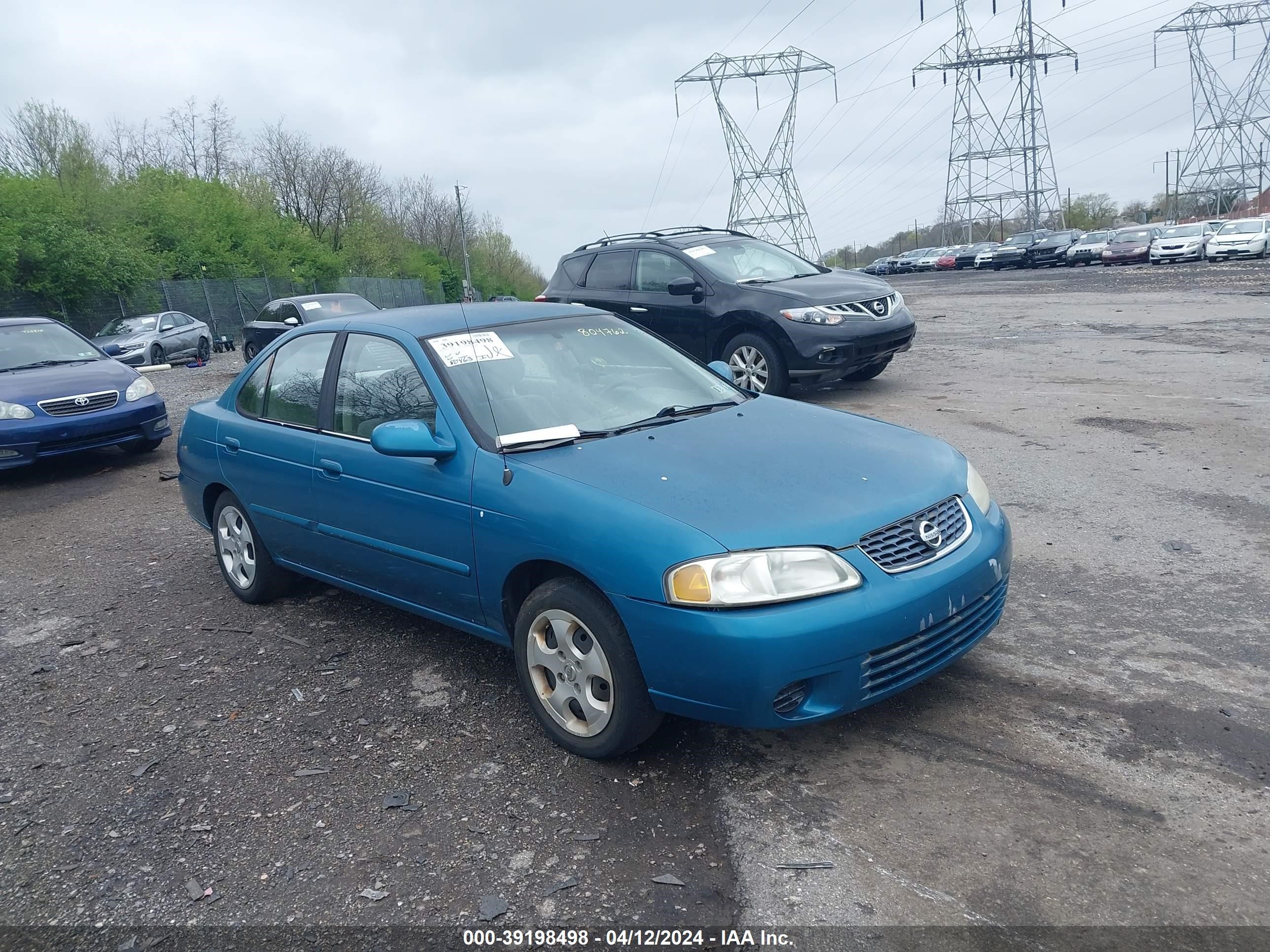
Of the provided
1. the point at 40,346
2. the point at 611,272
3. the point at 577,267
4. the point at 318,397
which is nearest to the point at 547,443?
the point at 318,397

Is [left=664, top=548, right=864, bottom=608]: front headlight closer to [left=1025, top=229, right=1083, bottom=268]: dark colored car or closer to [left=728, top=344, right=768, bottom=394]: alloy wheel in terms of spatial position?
[left=728, top=344, right=768, bottom=394]: alloy wheel

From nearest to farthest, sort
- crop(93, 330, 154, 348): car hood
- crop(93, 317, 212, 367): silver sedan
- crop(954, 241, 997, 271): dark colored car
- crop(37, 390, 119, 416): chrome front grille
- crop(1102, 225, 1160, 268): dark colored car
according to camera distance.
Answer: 1. crop(37, 390, 119, 416): chrome front grille
2. crop(93, 317, 212, 367): silver sedan
3. crop(93, 330, 154, 348): car hood
4. crop(1102, 225, 1160, 268): dark colored car
5. crop(954, 241, 997, 271): dark colored car

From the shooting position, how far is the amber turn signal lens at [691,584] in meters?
3.08

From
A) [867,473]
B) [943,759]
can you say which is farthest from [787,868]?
[867,473]

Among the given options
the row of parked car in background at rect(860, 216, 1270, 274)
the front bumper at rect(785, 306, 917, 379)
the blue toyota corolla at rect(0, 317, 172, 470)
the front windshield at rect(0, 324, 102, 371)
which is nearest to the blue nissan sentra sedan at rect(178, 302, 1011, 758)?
the front bumper at rect(785, 306, 917, 379)

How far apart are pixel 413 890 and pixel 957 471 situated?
8.22ft

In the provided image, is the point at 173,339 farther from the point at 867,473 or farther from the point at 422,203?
the point at 422,203

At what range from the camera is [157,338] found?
75.7 ft

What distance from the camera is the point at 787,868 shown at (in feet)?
9.29

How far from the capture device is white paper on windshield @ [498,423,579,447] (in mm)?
3854

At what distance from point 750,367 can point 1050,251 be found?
43191 millimetres

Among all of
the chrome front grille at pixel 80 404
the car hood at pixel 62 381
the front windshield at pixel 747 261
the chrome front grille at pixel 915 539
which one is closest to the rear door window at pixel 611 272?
the front windshield at pixel 747 261

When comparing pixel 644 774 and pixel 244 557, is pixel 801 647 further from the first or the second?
pixel 244 557

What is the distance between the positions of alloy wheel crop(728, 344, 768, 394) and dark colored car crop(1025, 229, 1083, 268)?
4214cm
